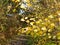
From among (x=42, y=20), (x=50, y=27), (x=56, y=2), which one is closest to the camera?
(x=50, y=27)

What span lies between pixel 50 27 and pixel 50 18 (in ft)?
0.50

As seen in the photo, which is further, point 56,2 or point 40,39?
point 56,2

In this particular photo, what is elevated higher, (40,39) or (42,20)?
(42,20)

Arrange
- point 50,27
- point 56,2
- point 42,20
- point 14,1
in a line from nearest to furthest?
point 50,27 → point 42,20 → point 56,2 → point 14,1

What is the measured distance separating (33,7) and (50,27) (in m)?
0.60

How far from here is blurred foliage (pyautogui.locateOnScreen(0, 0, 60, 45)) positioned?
2.63m

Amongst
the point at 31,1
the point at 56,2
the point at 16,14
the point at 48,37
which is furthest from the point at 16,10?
the point at 48,37

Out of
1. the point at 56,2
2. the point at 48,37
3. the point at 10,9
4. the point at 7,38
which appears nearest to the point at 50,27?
the point at 48,37

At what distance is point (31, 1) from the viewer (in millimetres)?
3082

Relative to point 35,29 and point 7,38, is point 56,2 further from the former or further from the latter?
point 7,38

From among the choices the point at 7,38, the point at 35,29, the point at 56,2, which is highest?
the point at 56,2

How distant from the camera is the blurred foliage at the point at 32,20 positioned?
8.63 ft

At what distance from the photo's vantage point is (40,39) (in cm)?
278

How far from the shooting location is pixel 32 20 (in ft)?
9.73
